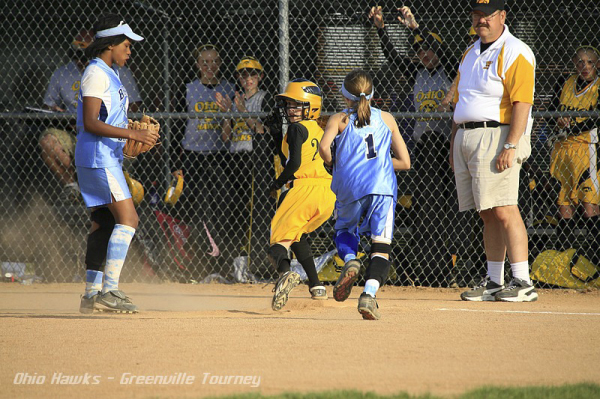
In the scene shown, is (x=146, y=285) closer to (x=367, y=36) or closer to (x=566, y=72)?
(x=367, y=36)

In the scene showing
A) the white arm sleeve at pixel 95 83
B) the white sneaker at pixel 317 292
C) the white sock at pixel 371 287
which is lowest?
the white sneaker at pixel 317 292

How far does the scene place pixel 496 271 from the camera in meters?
5.84

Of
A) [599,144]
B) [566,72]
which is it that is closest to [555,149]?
[599,144]

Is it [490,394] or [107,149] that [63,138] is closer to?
[107,149]

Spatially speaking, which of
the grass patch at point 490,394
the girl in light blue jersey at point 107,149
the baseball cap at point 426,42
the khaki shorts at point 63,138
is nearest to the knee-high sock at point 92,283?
the girl in light blue jersey at point 107,149

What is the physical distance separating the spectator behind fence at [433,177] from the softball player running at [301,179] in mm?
1495

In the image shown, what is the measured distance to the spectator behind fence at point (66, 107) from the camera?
24.9 ft

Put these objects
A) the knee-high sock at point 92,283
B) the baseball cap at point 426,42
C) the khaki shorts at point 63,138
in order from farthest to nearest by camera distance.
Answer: the khaki shorts at point 63,138 < the baseball cap at point 426,42 < the knee-high sock at point 92,283

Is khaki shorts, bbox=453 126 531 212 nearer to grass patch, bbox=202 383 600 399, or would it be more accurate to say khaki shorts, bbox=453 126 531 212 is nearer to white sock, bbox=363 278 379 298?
white sock, bbox=363 278 379 298

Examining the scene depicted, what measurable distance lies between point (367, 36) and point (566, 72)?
1992 mm

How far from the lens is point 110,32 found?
16.6ft

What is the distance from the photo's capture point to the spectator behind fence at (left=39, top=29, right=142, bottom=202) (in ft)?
24.9

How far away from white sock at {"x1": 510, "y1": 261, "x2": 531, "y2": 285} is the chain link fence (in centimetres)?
126

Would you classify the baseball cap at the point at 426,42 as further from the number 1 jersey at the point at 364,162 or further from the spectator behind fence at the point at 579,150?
the number 1 jersey at the point at 364,162
